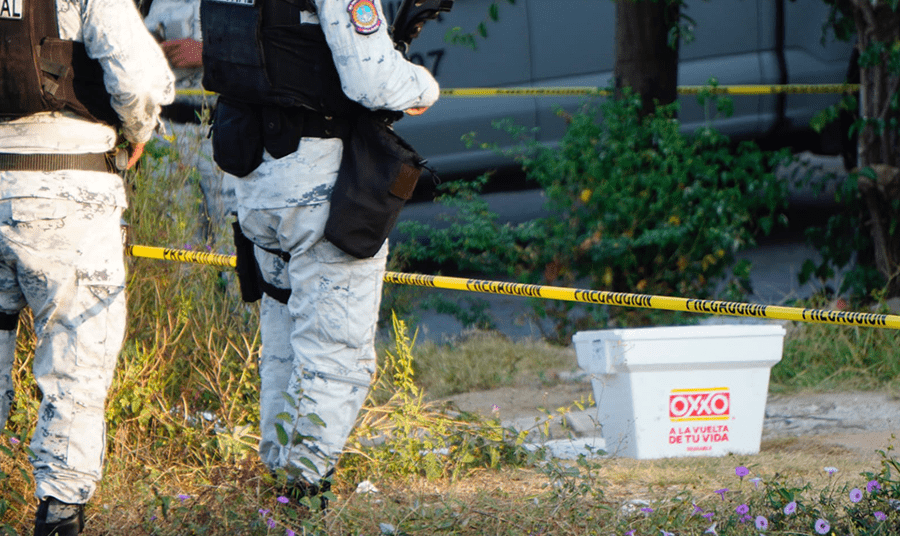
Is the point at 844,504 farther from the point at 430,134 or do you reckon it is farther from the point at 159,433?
the point at 430,134

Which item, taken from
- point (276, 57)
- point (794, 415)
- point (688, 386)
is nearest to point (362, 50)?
point (276, 57)

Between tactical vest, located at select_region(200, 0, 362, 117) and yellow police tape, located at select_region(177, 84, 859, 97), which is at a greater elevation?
tactical vest, located at select_region(200, 0, 362, 117)

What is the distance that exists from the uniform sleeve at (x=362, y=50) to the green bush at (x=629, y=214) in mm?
3186

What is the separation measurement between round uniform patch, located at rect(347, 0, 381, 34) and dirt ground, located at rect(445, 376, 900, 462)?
1676 millimetres

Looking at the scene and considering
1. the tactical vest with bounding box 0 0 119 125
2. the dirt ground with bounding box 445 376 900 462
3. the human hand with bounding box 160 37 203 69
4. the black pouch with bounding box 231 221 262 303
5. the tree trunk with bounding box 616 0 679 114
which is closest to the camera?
the tactical vest with bounding box 0 0 119 125

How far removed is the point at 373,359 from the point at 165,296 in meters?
1.29

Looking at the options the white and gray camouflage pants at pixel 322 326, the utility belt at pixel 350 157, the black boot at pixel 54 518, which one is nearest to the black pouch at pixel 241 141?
the utility belt at pixel 350 157

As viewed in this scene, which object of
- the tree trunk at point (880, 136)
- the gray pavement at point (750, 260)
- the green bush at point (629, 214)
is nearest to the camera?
the tree trunk at point (880, 136)

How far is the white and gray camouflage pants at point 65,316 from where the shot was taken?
273 centimetres

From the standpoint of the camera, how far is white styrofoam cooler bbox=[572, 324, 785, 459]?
3.74 metres

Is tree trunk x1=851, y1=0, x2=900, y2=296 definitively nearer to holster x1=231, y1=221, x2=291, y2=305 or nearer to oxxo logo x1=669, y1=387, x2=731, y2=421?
oxxo logo x1=669, y1=387, x2=731, y2=421

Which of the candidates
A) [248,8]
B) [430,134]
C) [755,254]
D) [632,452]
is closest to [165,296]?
[248,8]

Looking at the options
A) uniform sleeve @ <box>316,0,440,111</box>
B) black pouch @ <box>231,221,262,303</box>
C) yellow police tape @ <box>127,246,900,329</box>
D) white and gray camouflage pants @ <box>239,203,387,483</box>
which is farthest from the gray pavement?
uniform sleeve @ <box>316,0,440,111</box>

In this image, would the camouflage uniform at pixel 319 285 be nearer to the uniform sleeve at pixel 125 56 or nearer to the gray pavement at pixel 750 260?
the uniform sleeve at pixel 125 56
